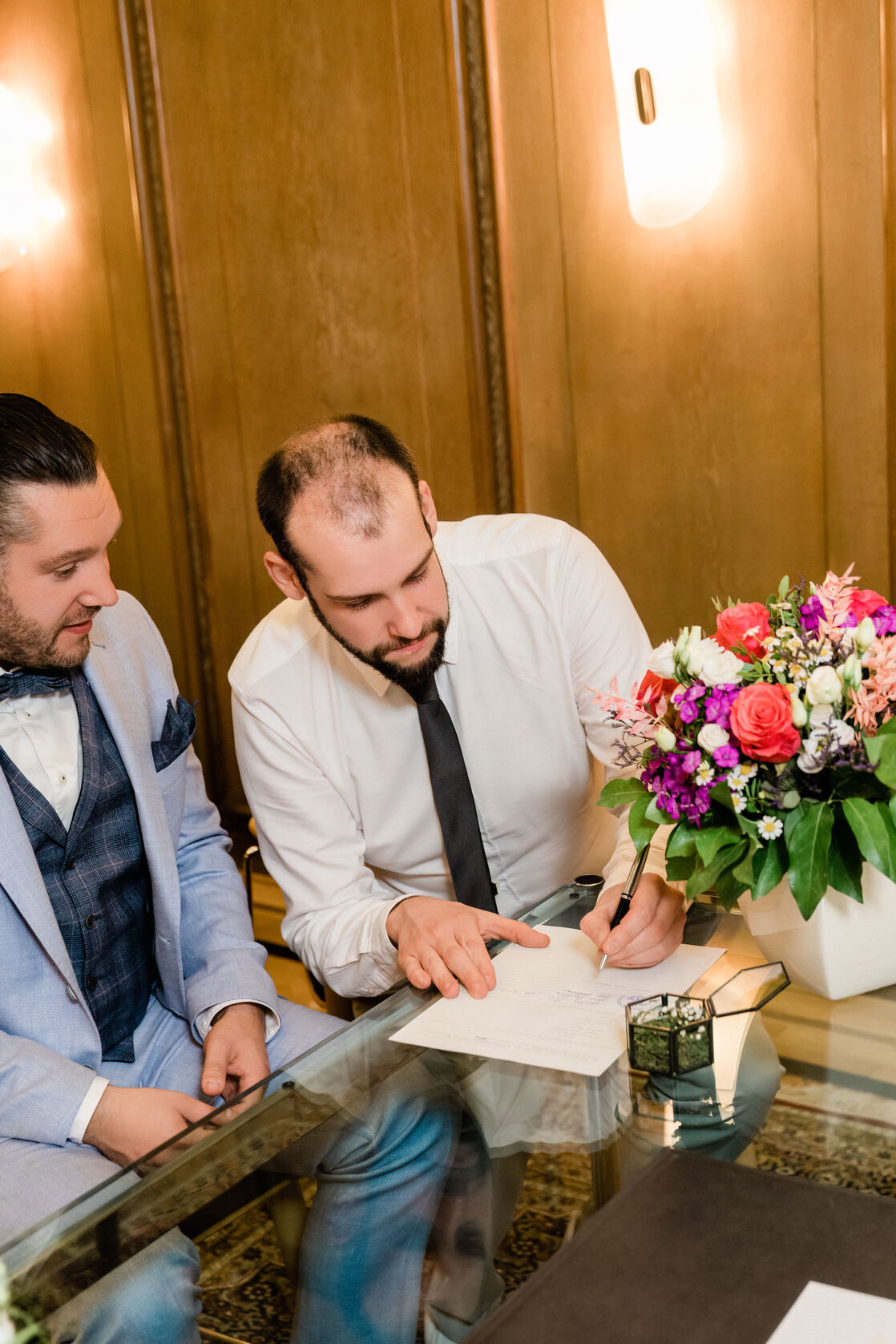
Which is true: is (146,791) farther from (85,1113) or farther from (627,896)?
(627,896)

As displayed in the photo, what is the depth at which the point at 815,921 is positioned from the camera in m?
1.23

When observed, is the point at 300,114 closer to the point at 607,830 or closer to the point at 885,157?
the point at 885,157

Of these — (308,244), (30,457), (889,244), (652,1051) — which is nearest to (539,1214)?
(652,1051)

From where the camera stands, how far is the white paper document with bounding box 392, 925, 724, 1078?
1.22 meters

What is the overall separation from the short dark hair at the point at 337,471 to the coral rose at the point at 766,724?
0.73 metres

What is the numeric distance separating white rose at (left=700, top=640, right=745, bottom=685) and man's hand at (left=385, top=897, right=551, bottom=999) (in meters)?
0.44

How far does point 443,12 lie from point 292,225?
0.76 meters

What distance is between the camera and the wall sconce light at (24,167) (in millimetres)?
4141

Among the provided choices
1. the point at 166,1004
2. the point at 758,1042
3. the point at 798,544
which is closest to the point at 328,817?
the point at 166,1004

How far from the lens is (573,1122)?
110cm

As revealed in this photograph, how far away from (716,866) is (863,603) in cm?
31

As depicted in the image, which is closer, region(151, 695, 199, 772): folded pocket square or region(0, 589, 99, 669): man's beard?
region(0, 589, 99, 669): man's beard

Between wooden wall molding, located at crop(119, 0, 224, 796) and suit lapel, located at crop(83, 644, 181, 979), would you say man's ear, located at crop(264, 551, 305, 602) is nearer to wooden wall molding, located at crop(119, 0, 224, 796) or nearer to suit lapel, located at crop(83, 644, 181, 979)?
suit lapel, located at crop(83, 644, 181, 979)

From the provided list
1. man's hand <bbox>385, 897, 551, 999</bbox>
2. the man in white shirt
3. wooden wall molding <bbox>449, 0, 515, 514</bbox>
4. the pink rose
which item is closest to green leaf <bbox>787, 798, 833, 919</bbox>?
the pink rose
